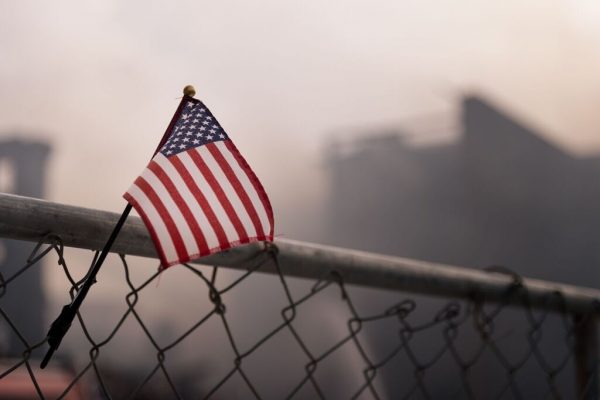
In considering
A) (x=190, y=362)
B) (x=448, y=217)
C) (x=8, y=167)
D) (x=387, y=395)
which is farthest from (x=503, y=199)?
(x=8, y=167)

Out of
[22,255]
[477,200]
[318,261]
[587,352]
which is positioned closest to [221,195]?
[318,261]

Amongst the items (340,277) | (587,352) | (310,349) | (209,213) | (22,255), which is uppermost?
(209,213)

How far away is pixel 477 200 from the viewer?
7.80m

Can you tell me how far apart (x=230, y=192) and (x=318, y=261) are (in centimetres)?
26

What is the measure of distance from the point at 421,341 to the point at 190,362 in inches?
116

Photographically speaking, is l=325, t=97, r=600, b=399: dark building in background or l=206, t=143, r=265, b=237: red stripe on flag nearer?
l=206, t=143, r=265, b=237: red stripe on flag

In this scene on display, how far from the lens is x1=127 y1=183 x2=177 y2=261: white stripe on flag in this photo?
2.08 feet

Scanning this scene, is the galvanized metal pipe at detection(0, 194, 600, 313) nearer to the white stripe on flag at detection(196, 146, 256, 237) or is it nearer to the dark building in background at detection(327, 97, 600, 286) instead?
the white stripe on flag at detection(196, 146, 256, 237)

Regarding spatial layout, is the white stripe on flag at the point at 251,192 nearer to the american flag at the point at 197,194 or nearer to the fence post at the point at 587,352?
the american flag at the point at 197,194

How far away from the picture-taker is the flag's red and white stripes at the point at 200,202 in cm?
65

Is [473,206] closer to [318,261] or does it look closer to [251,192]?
[318,261]

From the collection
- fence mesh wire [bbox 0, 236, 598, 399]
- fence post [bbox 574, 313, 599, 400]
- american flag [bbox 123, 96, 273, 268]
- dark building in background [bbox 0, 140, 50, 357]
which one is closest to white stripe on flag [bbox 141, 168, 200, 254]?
american flag [bbox 123, 96, 273, 268]

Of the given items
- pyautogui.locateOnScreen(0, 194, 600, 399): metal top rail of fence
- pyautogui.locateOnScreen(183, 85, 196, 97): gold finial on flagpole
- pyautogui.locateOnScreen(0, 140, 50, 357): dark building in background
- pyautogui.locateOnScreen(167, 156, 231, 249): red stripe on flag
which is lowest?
pyautogui.locateOnScreen(0, 140, 50, 357): dark building in background

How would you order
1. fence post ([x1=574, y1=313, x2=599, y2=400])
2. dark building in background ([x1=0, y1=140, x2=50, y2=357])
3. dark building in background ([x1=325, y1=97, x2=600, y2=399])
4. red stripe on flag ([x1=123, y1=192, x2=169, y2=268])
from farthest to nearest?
dark building in background ([x1=325, y1=97, x2=600, y2=399]) → dark building in background ([x1=0, y1=140, x2=50, y2=357]) → fence post ([x1=574, y1=313, x2=599, y2=400]) → red stripe on flag ([x1=123, y1=192, x2=169, y2=268])
